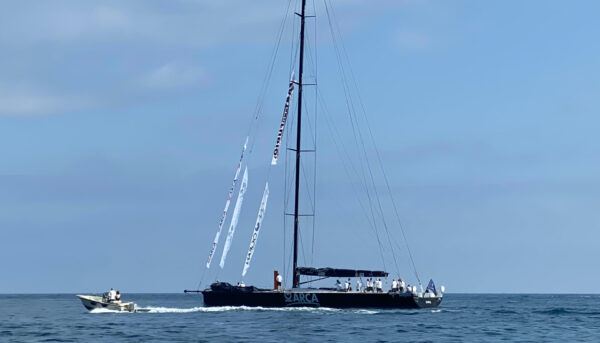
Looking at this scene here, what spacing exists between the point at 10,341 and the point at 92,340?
5110mm

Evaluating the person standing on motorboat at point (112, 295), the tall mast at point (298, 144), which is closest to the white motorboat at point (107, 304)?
the person standing on motorboat at point (112, 295)

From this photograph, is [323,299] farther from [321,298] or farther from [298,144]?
[298,144]

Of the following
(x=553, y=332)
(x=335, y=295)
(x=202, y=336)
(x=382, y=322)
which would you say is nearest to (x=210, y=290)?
(x=335, y=295)

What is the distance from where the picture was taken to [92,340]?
57.8m

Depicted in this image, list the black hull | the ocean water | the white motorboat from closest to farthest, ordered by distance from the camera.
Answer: the ocean water
the black hull
the white motorboat

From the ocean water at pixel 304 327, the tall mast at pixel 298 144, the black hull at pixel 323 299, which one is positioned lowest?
the ocean water at pixel 304 327

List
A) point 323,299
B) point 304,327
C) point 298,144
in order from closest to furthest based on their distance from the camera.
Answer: point 304,327 < point 323,299 < point 298,144

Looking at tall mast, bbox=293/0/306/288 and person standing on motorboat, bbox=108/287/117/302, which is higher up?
tall mast, bbox=293/0/306/288

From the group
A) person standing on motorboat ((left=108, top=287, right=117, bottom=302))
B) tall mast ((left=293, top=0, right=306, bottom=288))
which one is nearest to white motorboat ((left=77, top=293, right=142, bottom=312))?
person standing on motorboat ((left=108, top=287, right=117, bottom=302))

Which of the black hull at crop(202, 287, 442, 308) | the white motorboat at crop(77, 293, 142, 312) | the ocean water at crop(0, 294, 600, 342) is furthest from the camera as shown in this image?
the white motorboat at crop(77, 293, 142, 312)

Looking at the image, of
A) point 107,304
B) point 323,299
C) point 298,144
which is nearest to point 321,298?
point 323,299

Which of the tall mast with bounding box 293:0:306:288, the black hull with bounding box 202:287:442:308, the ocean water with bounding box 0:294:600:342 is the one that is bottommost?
the ocean water with bounding box 0:294:600:342

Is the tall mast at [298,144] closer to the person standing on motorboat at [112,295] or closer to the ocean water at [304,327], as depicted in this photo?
the ocean water at [304,327]

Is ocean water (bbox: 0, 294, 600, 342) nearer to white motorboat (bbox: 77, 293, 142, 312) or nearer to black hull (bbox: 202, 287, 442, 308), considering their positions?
black hull (bbox: 202, 287, 442, 308)
